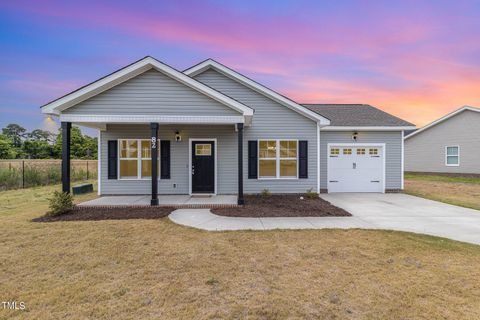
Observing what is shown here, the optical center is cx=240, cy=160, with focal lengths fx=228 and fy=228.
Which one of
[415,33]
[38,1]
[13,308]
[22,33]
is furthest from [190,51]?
[13,308]

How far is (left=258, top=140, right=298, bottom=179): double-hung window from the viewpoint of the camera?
10.3 m

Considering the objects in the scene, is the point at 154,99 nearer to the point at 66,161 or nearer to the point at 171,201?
the point at 66,161

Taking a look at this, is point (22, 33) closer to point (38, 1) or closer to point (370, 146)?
point (38, 1)

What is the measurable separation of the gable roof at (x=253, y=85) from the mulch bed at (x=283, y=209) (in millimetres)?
3701

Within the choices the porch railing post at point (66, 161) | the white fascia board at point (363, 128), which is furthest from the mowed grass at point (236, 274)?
the white fascia board at point (363, 128)

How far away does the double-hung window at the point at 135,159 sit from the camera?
994 cm

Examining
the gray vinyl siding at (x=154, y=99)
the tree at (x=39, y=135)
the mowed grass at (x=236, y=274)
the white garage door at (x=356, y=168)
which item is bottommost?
the mowed grass at (x=236, y=274)

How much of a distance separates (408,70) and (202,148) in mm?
15604

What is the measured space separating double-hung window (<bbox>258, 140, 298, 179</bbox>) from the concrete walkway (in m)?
2.82

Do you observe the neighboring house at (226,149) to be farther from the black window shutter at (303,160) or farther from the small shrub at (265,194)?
the small shrub at (265,194)

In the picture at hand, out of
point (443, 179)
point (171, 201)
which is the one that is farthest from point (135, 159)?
point (443, 179)

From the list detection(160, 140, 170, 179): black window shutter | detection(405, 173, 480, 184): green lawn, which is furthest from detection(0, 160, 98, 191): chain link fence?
detection(405, 173, 480, 184): green lawn

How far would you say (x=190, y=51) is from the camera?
18656mm

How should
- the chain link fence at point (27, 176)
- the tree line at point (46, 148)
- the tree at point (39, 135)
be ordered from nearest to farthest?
the chain link fence at point (27, 176) → the tree line at point (46, 148) → the tree at point (39, 135)
